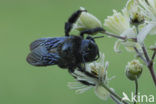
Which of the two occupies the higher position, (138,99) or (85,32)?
(85,32)

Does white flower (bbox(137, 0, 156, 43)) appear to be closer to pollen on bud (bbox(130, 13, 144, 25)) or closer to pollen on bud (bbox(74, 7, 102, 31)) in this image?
pollen on bud (bbox(130, 13, 144, 25))

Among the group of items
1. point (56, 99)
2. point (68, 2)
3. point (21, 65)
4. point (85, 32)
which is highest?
point (68, 2)

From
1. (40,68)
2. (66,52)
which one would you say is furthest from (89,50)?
(40,68)

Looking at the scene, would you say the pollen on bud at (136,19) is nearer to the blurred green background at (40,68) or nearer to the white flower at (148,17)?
the white flower at (148,17)

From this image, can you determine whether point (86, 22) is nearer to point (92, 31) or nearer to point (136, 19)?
point (92, 31)

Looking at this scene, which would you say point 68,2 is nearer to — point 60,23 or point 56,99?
point 60,23

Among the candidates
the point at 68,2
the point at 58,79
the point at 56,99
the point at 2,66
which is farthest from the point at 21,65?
the point at 68,2

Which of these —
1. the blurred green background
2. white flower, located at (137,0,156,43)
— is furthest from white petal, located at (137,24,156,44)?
the blurred green background
